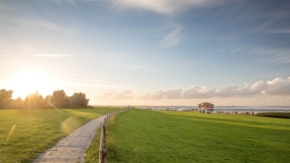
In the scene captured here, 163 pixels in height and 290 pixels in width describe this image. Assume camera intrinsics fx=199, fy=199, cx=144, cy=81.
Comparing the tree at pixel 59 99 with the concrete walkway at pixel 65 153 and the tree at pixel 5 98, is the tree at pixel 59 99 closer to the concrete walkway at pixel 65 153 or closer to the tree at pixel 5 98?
the tree at pixel 5 98

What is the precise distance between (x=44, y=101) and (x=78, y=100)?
16.2 metres

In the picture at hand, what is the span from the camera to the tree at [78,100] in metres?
103

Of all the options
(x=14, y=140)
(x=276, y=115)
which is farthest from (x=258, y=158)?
(x=276, y=115)

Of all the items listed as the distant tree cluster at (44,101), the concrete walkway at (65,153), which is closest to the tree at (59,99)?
the distant tree cluster at (44,101)

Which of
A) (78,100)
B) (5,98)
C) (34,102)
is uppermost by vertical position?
(78,100)

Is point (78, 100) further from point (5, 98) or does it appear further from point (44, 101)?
point (5, 98)

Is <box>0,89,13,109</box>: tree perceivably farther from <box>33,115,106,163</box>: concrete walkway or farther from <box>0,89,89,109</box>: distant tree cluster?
<box>33,115,106,163</box>: concrete walkway

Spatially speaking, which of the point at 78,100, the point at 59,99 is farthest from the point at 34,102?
the point at 78,100

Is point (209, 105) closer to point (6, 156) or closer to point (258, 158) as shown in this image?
point (258, 158)

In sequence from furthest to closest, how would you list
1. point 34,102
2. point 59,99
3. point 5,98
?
point 59,99 → point 34,102 → point 5,98

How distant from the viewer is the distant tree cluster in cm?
8606

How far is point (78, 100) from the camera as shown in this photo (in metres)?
104

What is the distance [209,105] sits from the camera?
121000mm

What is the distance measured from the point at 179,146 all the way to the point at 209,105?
11137cm
